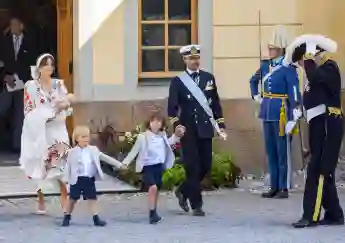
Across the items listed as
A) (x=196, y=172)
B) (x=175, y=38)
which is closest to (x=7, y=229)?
(x=196, y=172)

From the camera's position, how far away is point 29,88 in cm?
1066

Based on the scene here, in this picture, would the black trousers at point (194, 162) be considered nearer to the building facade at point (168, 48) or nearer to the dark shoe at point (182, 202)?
the dark shoe at point (182, 202)

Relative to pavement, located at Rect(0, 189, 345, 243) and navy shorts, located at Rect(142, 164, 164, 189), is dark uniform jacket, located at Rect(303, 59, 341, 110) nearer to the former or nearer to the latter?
pavement, located at Rect(0, 189, 345, 243)

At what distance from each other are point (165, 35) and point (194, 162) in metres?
3.64

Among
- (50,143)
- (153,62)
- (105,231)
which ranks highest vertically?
(153,62)

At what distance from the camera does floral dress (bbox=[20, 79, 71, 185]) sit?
34.6ft

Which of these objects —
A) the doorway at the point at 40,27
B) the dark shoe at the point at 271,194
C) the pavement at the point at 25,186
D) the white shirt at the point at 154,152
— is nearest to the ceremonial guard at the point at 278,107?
the dark shoe at the point at 271,194

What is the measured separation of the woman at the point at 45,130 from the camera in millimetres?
10539

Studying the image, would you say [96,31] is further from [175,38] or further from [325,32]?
[325,32]

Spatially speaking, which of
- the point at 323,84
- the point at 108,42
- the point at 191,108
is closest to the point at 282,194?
the point at 191,108

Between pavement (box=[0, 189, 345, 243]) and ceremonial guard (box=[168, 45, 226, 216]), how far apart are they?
1.20 feet

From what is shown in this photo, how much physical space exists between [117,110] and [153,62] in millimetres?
874

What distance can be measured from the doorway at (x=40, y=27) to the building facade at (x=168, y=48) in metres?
0.75

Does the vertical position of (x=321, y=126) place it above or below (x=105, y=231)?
above
